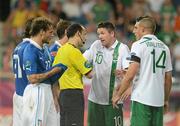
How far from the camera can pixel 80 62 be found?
11.8 meters

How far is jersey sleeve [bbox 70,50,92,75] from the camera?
11750mm

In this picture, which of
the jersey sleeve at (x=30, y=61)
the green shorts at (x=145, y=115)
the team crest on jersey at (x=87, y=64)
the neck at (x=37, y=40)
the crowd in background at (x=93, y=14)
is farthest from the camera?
the crowd in background at (x=93, y=14)

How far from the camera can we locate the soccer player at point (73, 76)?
11.8 m

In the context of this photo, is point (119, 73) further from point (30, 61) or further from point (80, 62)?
point (30, 61)

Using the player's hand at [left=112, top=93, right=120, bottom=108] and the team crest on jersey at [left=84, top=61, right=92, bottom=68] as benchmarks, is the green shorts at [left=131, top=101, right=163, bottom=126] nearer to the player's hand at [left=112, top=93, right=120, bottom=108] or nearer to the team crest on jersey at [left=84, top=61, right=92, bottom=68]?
the player's hand at [left=112, top=93, right=120, bottom=108]

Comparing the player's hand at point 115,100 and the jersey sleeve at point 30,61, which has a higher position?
the jersey sleeve at point 30,61

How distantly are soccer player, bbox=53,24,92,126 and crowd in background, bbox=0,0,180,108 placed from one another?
25.7 feet

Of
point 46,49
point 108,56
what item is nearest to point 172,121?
point 108,56

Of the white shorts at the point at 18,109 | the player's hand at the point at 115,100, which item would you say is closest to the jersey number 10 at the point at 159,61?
the player's hand at the point at 115,100

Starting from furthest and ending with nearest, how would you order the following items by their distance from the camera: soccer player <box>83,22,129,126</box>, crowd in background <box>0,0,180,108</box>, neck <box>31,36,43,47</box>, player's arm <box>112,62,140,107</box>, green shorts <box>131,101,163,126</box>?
crowd in background <box>0,0,180,108</box> → soccer player <box>83,22,129,126</box> → green shorts <box>131,101,163,126</box> → player's arm <box>112,62,140,107</box> → neck <box>31,36,43,47</box>

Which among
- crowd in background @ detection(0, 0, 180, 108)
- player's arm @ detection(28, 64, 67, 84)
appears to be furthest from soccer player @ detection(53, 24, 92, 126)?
crowd in background @ detection(0, 0, 180, 108)

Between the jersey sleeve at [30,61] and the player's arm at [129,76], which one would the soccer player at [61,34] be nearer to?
the jersey sleeve at [30,61]

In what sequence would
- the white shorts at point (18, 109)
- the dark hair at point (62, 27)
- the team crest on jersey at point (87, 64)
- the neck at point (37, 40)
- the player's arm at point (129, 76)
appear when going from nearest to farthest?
the neck at point (37, 40) < the player's arm at point (129, 76) < the white shorts at point (18, 109) < the team crest on jersey at point (87, 64) < the dark hair at point (62, 27)

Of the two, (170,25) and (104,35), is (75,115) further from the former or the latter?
(170,25)
